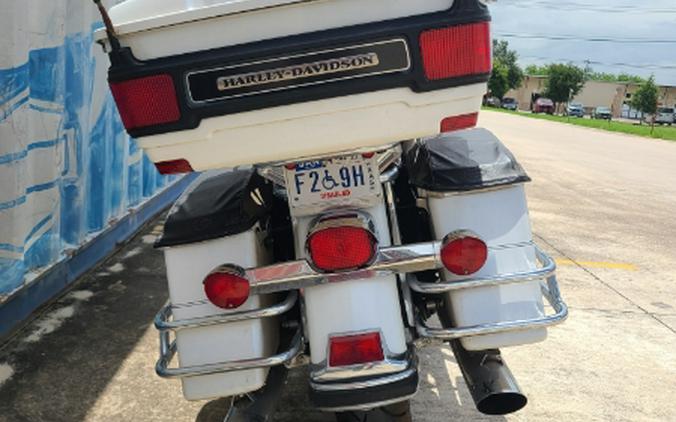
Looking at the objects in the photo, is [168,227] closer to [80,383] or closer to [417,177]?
[417,177]

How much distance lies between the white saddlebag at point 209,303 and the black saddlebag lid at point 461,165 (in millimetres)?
674

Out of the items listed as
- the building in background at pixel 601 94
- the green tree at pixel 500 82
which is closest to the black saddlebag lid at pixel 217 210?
the green tree at pixel 500 82

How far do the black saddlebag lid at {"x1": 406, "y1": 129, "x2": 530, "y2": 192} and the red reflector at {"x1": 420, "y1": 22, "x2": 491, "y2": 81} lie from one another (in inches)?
21.4

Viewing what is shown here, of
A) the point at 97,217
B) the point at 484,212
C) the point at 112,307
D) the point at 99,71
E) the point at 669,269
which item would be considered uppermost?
the point at 99,71

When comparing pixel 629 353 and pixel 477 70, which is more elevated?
pixel 477 70

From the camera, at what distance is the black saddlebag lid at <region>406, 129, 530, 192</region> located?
2.26 meters

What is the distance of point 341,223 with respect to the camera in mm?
2041

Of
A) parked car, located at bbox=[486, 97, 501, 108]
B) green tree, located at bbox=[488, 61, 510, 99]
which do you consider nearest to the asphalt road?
green tree, located at bbox=[488, 61, 510, 99]

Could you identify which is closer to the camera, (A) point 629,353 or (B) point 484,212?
(B) point 484,212

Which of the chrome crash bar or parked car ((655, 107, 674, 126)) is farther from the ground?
the chrome crash bar

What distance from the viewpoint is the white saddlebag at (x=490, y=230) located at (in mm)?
2258

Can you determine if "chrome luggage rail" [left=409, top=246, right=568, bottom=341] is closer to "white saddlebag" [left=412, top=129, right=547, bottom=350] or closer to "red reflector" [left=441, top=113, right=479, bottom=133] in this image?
"white saddlebag" [left=412, top=129, right=547, bottom=350]

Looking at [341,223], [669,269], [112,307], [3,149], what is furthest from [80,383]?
[669,269]

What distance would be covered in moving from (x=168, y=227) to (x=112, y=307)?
2258mm
